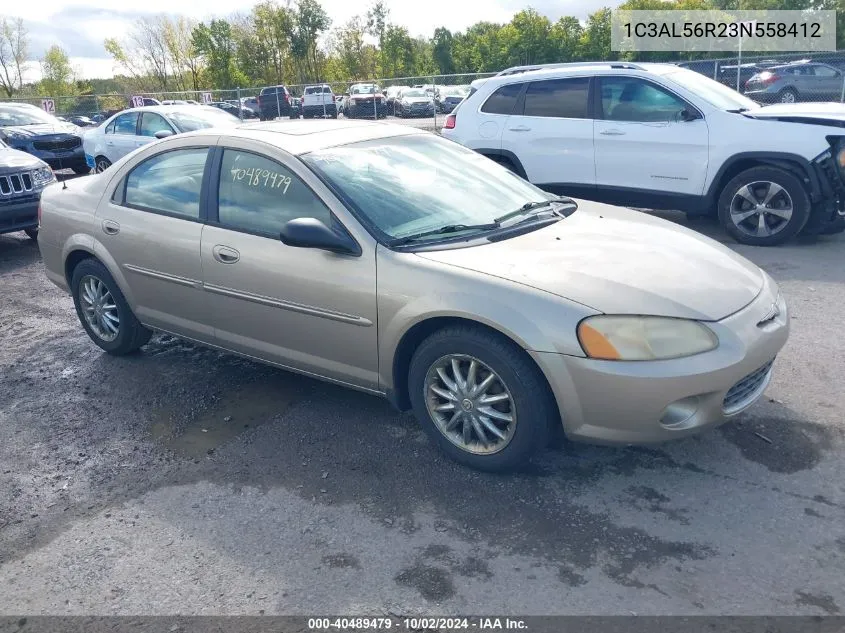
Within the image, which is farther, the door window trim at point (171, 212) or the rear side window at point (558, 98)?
the rear side window at point (558, 98)

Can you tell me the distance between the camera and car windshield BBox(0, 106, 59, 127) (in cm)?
1531

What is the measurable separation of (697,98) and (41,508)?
6.97 m

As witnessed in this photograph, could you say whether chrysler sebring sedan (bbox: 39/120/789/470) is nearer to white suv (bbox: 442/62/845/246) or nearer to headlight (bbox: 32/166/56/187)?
white suv (bbox: 442/62/845/246)

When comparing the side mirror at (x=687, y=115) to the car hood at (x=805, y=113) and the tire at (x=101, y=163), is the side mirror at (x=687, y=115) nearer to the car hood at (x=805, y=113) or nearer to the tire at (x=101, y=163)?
the car hood at (x=805, y=113)

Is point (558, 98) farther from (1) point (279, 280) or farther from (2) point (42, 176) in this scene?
→ (2) point (42, 176)

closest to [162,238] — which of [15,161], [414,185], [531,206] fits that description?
[414,185]

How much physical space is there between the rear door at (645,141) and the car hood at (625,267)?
151 inches

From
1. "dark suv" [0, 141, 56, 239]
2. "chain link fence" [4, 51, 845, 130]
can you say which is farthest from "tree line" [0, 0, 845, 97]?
"dark suv" [0, 141, 56, 239]

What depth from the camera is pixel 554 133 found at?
830 centimetres

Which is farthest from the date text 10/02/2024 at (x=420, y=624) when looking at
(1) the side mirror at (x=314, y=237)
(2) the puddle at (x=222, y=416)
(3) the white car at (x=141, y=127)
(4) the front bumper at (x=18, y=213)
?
(3) the white car at (x=141, y=127)

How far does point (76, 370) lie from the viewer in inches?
201

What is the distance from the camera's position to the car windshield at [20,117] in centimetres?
1531

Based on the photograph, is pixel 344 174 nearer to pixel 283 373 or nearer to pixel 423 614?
pixel 283 373

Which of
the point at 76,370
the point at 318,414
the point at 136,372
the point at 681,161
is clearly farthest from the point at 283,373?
the point at 681,161
